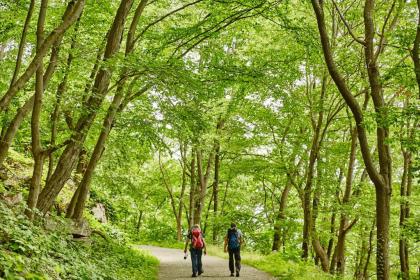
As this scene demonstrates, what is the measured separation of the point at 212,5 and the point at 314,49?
3085mm

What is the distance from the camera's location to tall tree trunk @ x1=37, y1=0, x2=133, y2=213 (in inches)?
363

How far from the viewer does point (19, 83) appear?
6770 millimetres

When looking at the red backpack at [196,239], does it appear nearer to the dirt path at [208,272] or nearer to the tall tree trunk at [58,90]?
the dirt path at [208,272]

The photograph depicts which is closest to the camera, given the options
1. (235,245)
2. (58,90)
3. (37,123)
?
(37,123)

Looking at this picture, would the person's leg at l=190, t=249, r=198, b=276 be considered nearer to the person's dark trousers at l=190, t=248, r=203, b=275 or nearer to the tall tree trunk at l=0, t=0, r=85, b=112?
the person's dark trousers at l=190, t=248, r=203, b=275

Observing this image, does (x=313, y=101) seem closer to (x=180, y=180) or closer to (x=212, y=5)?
(x=212, y=5)

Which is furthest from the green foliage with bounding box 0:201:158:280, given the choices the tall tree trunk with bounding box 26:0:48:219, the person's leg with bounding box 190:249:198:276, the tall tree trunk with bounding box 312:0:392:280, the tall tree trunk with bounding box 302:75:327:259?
the tall tree trunk with bounding box 302:75:327:259

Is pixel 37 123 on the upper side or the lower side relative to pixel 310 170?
lower

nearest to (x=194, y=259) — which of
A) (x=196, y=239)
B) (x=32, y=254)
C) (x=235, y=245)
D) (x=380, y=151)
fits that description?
(x=196, y=239)

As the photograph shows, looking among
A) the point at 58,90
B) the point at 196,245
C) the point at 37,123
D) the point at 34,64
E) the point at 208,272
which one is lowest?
the point at 208,272

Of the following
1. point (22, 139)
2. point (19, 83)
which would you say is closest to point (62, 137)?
point (22, 139)

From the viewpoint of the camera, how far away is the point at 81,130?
367 inches

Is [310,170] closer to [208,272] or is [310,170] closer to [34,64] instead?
[208,272]

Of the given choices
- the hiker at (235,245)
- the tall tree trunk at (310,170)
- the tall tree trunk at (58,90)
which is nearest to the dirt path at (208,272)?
the hiker at (235,245)
